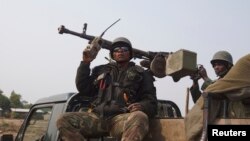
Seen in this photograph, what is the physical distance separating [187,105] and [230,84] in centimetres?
175

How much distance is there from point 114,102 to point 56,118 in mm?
743

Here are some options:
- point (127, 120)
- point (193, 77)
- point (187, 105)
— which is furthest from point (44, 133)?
point (193, 77)

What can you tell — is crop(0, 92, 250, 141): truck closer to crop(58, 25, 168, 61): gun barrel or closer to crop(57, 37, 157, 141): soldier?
crop(57, 37, 157, 141): soldier

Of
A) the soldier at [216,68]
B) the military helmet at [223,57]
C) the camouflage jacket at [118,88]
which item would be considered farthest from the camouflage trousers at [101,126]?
the military helmet at [223,57]

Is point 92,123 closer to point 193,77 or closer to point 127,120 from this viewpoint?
point 127,120

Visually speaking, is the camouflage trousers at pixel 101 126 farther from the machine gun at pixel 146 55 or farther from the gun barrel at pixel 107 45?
the gun barrel at pixel 107 45

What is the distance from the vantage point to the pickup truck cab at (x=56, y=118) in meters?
3.32

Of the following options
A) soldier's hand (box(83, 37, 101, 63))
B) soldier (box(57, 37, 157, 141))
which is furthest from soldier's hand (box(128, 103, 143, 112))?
soldier's hand (box(83, 37, 101, 63))

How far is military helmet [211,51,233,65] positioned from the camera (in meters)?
4.85

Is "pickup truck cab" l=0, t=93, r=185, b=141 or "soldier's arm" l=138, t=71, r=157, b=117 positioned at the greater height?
"soldier's arm" l=138, t=71, r=157, b=117

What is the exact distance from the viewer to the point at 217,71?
481 centimetres

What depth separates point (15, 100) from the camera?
82.2 m

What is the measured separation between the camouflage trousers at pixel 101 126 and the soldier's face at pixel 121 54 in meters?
0.73

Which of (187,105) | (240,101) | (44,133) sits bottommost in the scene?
(44,133)
